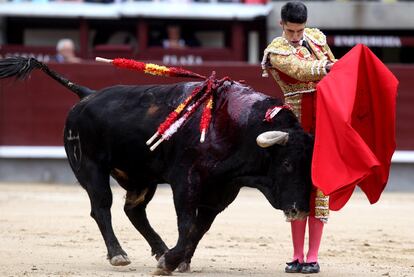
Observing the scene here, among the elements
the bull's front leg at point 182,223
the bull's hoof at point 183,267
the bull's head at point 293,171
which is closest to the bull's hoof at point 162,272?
the bull's front leg at point 182,223

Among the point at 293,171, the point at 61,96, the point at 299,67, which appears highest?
the point at 299,67

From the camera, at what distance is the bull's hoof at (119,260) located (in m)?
5.95

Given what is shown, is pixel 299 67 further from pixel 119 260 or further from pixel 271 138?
pixel 119 260

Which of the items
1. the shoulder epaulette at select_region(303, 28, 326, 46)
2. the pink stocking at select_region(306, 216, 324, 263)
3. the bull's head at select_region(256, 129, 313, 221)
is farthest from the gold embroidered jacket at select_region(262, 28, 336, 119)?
the pink stocking at select_region(306, 216, 324, 263)

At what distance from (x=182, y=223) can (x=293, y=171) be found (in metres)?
0.54

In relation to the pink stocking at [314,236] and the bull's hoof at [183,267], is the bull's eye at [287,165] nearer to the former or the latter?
the pink stocking at [314,236]

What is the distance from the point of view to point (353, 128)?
5.66 meters

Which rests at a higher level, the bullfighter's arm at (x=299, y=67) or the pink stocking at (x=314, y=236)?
the bullfighter's arm at (x=299, y=67)

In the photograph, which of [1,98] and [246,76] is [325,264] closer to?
[246,76]

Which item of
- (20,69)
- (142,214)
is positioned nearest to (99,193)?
(142,214)

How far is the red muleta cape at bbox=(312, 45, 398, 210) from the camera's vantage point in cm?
550

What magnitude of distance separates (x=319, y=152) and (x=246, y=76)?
238 inches

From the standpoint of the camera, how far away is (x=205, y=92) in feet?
19.4

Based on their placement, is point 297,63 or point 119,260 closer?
point 297,63
